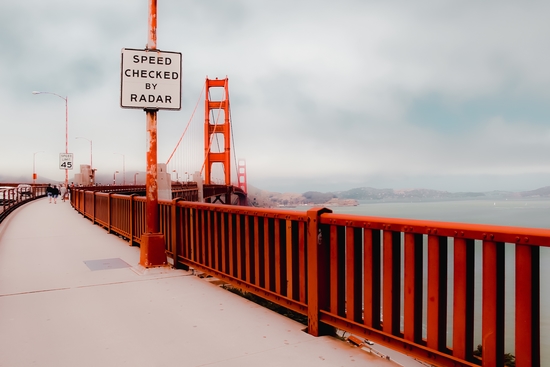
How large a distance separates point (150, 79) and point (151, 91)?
0.60 feet

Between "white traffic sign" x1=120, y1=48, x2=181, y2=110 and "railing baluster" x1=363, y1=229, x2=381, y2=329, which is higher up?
"white traffic sign" x1=120, y1=48, x2=181, y2=110

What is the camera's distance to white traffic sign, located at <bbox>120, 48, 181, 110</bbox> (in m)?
6.41

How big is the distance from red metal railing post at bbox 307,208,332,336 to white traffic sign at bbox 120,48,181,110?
12.4 ft

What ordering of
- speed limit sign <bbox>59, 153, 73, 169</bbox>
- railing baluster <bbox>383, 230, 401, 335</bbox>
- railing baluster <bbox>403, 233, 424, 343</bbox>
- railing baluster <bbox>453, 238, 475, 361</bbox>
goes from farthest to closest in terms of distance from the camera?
speed limit sign <bbox>59, 153, 73, 169</bbox> < railing baluster <bbox>383, 230, 401, 335</bbox> < railing baluster <bbox>403, 233, 424, 343</bbox> < railing baluster <bbox>453, 238, 475, 361</bbox>

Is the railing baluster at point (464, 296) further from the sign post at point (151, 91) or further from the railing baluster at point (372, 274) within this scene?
the sign post at point (151, 91)

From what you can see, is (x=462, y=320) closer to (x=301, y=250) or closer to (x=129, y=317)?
(x=301, y=250)

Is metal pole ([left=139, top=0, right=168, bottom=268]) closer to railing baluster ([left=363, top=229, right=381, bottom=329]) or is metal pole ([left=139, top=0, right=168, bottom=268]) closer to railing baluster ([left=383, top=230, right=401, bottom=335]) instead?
railing baluster ([left=363, top=229, right=381, bottom=329])

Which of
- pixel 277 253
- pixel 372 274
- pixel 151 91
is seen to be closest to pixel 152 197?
pixel 151 91

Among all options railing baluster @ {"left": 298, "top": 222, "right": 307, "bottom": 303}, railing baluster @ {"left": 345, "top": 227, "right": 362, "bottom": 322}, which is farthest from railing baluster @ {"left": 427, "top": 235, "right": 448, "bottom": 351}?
railing baluster @ {"left": 298, "top": 222, "right": 307, "bottom": 303}

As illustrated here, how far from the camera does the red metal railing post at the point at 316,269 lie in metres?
3.72

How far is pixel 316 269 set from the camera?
12.2ft

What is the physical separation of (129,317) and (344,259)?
227 centimetres

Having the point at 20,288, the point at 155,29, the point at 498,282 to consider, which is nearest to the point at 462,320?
the point at 498,282

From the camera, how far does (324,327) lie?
12.5ft
